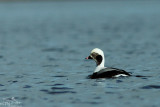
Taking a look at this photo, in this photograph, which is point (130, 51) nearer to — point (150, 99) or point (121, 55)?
point (121, 55)

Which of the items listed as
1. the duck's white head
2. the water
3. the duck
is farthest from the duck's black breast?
the duck's white head

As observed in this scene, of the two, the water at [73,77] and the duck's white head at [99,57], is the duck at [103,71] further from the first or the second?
the water at [73,77]

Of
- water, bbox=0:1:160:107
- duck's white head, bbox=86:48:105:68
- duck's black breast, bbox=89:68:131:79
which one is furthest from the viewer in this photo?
duck's white head, bbox=86:48:105:68

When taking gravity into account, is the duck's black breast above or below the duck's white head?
below

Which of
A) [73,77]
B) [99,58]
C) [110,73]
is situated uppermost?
[99,58]

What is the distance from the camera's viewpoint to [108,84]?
55.6 ft

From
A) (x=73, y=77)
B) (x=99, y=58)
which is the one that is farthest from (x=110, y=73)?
(x=73, y=77)

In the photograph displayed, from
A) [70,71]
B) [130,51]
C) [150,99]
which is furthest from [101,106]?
[130,51]

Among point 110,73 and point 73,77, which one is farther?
point 73,77

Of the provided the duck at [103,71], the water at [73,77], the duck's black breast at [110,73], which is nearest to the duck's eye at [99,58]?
the duck at [103,71]

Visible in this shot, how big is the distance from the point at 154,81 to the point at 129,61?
732 cm

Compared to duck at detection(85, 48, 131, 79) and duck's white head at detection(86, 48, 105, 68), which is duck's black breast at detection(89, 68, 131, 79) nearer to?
duck at detection(85, 48, 131, 79)

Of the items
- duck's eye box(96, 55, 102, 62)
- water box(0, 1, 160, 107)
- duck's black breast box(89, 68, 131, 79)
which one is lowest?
water box(0, 1, 160, 107)

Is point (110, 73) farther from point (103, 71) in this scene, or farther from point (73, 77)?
point (73, 77)
